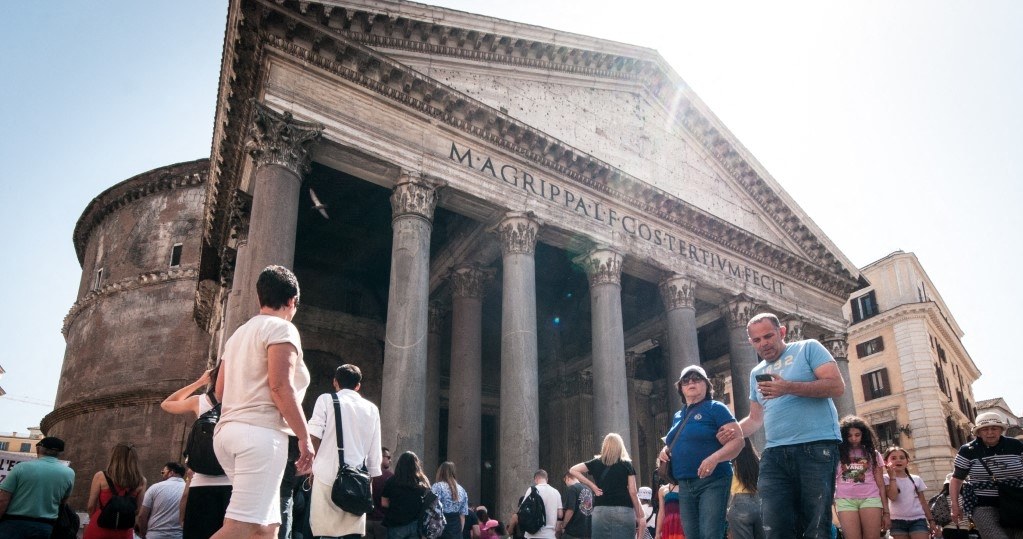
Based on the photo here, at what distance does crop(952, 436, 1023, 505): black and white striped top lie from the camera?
19.7 ft

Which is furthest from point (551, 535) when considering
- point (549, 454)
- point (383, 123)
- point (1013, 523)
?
point (549, 454)

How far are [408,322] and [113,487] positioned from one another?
5.77m

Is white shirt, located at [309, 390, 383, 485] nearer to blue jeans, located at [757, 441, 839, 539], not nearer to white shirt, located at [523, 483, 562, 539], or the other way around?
blue jeans, located at [757, 441, 839, 539]

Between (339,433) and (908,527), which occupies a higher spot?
(339,433)

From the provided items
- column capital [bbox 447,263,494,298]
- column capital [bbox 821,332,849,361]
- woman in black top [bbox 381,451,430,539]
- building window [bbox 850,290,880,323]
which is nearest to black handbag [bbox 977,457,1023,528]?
woman in black top [bbox 381,451,430,539]

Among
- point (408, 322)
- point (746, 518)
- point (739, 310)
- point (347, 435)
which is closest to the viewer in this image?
point (347, 435)

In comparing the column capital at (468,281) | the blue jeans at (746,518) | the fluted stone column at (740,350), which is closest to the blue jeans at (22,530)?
the blue jeans at (746,518)

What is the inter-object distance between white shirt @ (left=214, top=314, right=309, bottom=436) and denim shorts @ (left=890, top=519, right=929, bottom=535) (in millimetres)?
6401

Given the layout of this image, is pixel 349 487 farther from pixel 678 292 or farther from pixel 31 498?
pixel 678 292

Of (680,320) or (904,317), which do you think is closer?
(680,320)

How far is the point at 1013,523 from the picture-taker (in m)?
5.89

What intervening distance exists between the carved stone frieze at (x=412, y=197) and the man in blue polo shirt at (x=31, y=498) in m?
6.98

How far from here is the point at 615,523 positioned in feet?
21.8

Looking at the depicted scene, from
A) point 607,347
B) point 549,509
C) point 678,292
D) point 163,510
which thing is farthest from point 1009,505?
point 678,292
